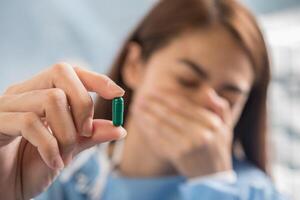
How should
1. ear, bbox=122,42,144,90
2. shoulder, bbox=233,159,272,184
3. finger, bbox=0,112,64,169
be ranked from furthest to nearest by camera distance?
shoulder, bbox=233,159,272,184 < ear, bbox=122,42,144,90 < finger, bbox=0,112,64,169

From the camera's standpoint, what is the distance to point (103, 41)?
0.84m

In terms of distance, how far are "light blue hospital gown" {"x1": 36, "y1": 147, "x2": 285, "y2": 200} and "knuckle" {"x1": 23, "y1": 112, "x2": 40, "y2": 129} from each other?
357 mm

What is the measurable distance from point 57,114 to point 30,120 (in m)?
0.02

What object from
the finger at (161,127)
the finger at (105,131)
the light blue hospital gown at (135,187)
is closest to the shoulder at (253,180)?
the light blue hospital gown at (135,187)

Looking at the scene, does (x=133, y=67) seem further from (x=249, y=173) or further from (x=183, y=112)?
(x=249, y=173)

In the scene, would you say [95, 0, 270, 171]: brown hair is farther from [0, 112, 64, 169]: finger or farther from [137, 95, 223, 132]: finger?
[0, 112, 64, 169]: finger

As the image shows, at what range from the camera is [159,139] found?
2.06ft

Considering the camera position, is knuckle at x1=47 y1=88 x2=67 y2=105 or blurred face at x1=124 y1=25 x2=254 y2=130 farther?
blurred face at x1=124 y1=25 x2=254 y2=130

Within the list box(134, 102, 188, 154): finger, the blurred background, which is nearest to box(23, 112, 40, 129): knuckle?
the blurred background

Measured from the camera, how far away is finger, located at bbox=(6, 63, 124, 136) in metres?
0.26

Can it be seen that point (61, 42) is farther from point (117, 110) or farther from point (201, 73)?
point (117, 110)

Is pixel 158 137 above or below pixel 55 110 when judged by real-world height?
below

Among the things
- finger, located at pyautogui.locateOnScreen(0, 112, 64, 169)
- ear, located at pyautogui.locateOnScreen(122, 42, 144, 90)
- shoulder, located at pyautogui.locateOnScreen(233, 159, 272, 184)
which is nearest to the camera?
finger, located at pyautogui.locateOnScreen(0, 112, 64, 169)

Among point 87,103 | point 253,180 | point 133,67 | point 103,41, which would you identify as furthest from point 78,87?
point 103,41
